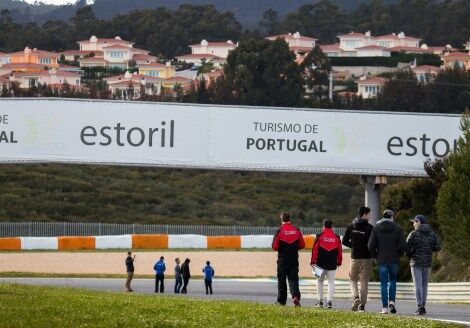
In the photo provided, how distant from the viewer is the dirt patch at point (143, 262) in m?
42.7

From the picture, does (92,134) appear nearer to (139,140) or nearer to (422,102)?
(139,140)

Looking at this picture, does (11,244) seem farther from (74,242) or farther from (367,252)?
(367,252)

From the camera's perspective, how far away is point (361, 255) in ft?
61.8

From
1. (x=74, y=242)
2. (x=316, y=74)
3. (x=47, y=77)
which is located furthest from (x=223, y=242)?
(x=47, y=77)

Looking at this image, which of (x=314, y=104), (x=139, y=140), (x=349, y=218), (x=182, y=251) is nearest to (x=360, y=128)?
(x=139, y=140)

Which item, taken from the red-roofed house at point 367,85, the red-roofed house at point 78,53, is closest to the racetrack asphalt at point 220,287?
the red-roofed house at point 367,85

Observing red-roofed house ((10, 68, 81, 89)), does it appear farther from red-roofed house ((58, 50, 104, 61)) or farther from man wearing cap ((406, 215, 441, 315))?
man wearing cap ((406, 215, 441, 315))

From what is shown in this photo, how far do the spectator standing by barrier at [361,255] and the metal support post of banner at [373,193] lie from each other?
1911 centimetres

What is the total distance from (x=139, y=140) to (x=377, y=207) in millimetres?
6993

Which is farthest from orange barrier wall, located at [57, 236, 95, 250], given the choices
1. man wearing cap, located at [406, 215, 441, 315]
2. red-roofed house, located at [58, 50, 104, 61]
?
red-roofed house, located at [58, 50, 104, 61]

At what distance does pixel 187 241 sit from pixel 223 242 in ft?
4.63

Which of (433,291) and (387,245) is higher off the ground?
(387,245)

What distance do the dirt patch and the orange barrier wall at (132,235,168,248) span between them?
198 centimetres

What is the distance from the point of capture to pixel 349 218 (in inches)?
2387
